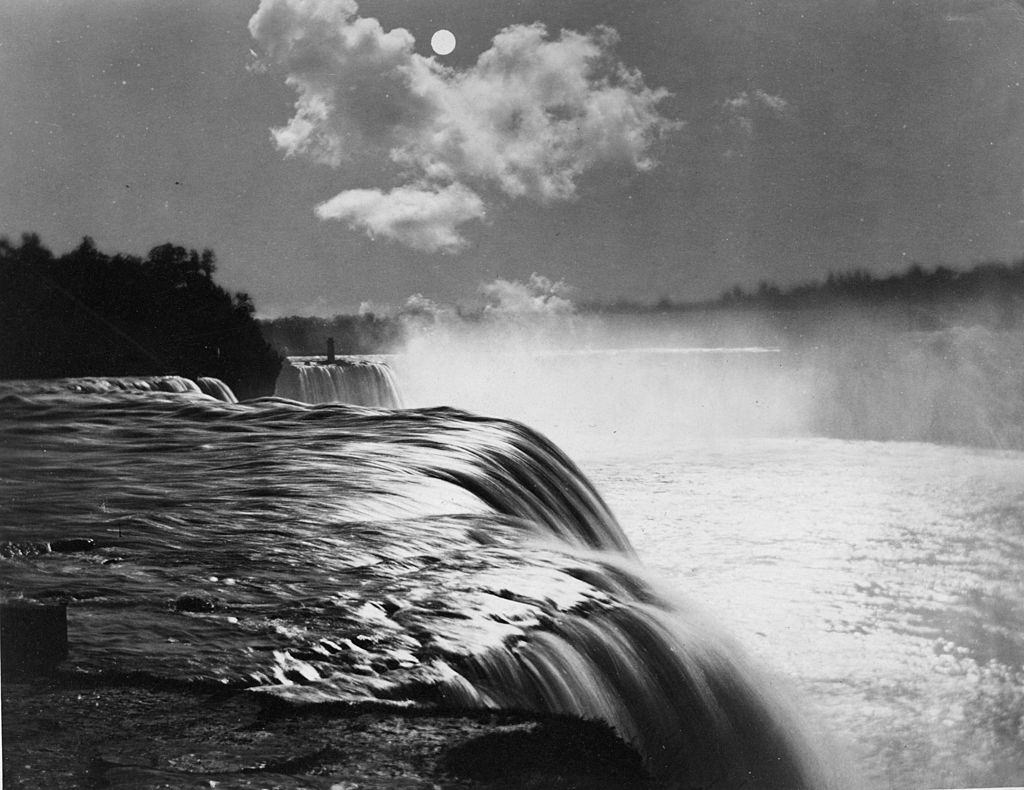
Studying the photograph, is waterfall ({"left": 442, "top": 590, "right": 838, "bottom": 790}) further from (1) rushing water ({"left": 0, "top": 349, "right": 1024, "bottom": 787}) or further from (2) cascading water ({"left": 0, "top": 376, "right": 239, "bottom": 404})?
(2) cascading water ({"left": 0, "top": 376, "right": 239, "bottom": 404})

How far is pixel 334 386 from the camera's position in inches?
90.4

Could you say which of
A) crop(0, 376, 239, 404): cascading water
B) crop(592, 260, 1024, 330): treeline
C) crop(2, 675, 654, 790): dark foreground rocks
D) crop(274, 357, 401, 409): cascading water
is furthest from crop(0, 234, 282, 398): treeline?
crop(592, 260, 1024, 330): treeline

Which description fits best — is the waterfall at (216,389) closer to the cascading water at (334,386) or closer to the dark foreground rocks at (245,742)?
the cascading water at (334,386)

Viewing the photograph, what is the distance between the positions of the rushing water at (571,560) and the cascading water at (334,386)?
3 cm

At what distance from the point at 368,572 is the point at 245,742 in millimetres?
419

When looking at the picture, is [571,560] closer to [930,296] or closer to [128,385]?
[128,385]

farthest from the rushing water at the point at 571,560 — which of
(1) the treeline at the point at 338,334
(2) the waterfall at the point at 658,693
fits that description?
(1) the treeline at the point at 338,334

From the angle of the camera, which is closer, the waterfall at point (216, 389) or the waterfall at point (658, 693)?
the waterfall at point (658, 693)

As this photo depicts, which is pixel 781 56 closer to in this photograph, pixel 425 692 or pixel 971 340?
pixel 971 340

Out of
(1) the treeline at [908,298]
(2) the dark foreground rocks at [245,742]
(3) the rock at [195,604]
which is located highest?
(1) the treeline at [908,298]

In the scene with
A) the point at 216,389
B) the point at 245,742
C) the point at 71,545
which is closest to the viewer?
the point at 245,742

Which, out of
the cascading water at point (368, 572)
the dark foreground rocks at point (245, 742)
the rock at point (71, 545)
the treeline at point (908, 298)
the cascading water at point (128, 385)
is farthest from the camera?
the treeline at point (908, 298)

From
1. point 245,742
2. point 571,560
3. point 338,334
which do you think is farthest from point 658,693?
point 338,334

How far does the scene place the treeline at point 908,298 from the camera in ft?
7.75
